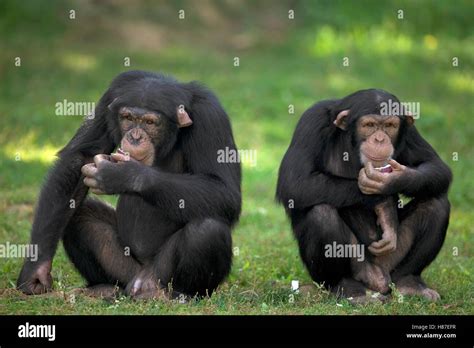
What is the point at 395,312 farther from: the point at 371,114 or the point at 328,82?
the point at 328,82

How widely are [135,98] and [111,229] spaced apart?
1.29m

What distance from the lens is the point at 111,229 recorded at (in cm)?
912

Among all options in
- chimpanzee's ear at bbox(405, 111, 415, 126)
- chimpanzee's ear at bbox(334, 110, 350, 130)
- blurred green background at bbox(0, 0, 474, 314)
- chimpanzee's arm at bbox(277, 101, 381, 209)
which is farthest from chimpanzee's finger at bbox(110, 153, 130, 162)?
chimpanzee's ear at bbox(405, 111, 415, 126)

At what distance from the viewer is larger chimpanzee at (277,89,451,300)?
8906 mm

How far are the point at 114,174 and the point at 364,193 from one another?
2246 millimetres

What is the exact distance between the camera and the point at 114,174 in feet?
27.6

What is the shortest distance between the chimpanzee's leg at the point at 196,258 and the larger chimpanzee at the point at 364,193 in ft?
2.74

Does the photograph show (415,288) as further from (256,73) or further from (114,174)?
(256,73)

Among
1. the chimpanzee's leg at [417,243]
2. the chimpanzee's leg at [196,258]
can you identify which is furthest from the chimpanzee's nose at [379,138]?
the chimpanzee's leg at [196,258]

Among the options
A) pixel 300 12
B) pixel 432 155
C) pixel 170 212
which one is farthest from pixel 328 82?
pixel 170 212

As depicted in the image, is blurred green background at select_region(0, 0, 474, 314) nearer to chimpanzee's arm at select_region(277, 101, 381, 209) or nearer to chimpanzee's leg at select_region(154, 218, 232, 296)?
chimpanzee's leg at select_region(154, 218, 232, 296)

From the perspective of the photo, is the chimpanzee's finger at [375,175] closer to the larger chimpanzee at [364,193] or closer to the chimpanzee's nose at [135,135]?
the larger chimpanzee at [364,193]

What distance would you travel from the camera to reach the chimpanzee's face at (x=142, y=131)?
852 cm

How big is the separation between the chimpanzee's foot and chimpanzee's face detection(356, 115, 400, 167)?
1.14m
